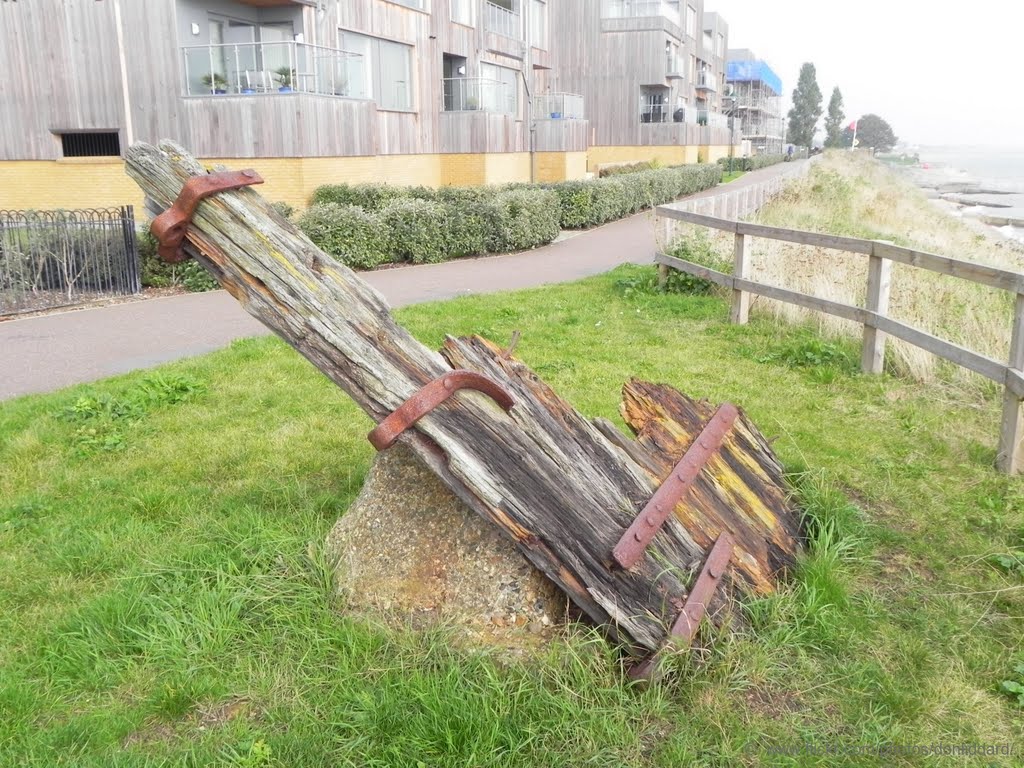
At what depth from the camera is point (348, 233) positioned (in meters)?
14.9

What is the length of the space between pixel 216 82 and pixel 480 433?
62.3ft

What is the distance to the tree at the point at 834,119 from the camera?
157375 mm

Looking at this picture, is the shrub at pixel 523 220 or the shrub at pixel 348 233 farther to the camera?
the shrub at pixel 523 220

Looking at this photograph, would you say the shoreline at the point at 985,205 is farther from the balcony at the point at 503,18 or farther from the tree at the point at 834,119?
the tree at the point at 834,119

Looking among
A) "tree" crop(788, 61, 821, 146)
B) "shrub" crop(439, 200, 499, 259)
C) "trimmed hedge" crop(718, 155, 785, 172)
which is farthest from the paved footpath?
"tree" crop(788, 61, 821, 146)

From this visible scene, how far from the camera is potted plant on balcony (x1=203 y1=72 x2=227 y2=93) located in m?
20.0

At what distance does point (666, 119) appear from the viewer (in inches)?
1944

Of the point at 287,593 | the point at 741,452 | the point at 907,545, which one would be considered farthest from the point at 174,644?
the point at 907,545

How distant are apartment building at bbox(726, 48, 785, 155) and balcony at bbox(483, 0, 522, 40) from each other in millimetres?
67712

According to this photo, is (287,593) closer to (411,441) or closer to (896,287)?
(411,441)

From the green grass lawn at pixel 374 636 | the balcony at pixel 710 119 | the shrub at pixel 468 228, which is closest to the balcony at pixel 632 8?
the balcony at pixel 710 119

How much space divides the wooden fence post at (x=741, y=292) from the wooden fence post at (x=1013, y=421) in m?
4.31

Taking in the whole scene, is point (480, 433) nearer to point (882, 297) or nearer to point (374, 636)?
point (374, 636)

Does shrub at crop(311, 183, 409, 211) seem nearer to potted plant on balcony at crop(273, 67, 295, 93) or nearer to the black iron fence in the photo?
potted plant on balcony at crop(273, 67, 295, 93)
